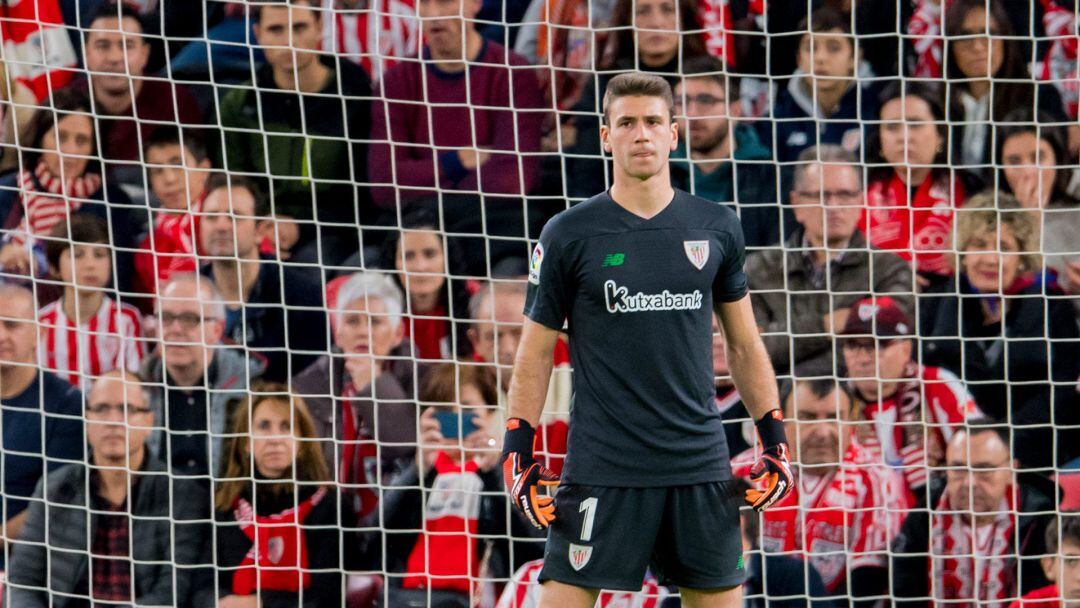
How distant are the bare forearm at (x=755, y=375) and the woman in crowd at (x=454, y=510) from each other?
1.47 m

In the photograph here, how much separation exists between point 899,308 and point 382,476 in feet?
5.33

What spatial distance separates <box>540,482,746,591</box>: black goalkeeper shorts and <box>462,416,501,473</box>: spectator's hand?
149 cm

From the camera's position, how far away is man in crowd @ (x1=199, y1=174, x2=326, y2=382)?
437 centimetres

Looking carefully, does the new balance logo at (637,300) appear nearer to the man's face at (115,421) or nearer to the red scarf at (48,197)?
the man's face at (115,421)

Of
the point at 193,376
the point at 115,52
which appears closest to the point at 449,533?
the point at 193,376

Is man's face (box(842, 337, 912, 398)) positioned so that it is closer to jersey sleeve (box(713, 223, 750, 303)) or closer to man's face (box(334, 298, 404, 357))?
man's face (box(334, 298, 404, 357))

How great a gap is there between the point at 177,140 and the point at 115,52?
34 cm

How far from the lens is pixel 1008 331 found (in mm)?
4316

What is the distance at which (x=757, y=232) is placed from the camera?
4.39m

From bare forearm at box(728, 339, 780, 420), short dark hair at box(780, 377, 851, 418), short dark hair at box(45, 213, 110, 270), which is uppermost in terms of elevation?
short dark hair at box(45, 213, 110, 270)

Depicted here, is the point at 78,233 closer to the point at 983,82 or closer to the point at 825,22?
the point at 825,22

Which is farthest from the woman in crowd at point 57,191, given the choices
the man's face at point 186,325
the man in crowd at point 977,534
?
the man in crowd at point 977,534

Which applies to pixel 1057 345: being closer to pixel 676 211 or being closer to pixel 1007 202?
pixel 1007 202

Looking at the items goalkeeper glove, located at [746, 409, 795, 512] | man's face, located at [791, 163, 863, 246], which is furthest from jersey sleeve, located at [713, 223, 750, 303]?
man's face, located at [791, 163, 863, 246]
